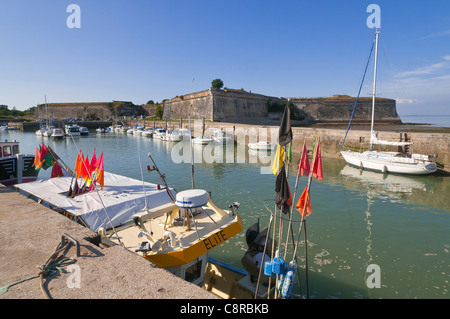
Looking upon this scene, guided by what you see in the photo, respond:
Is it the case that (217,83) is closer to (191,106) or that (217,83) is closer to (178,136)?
(191,106)

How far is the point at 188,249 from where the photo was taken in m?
5.12

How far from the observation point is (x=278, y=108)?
225 ft

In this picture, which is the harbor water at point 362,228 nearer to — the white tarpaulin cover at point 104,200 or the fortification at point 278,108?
the white tarpaulin cover at point 104,200

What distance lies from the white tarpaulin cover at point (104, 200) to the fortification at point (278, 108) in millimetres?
47957

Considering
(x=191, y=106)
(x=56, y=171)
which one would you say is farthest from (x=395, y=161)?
(x=191, y=106)

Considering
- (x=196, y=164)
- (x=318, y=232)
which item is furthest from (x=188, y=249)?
(x=196, y=164)

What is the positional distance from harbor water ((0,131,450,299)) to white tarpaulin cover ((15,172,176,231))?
985 millimetres

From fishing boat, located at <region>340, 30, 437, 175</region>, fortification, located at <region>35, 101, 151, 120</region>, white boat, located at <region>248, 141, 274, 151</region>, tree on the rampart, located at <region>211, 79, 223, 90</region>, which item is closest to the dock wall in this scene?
fishing boat, located at <region>340, 30, 437, 175</region>

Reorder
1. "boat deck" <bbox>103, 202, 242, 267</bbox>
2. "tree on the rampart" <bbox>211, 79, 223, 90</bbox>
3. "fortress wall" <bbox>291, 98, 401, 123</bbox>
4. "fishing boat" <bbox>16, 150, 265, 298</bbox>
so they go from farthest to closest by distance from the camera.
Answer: "fortress wall" <bbox>291, 98, 401, 123</bbox>
"tree on the rampart" <bbox>211, 79, 223, 90</bbox>
"fishing boat" <bbox>16, 150, 265, 298</bbox>
"boat deck" <bbox>103, 202, 242, 267</bbox>

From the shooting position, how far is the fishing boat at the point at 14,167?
14.0 metres

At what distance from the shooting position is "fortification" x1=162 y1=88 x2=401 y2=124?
58312 millimetres

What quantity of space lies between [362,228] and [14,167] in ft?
56.8

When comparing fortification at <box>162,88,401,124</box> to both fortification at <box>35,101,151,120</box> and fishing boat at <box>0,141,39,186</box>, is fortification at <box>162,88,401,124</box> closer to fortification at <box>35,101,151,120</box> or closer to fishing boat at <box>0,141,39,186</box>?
fortification at <box>35,101,151,120</box>

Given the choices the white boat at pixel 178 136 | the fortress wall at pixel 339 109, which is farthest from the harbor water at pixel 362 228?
the fortress wall at pixel 339 109
